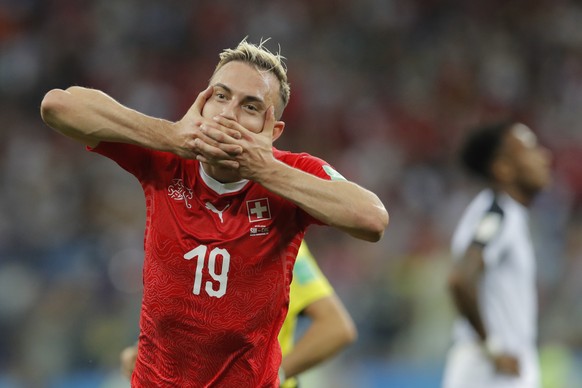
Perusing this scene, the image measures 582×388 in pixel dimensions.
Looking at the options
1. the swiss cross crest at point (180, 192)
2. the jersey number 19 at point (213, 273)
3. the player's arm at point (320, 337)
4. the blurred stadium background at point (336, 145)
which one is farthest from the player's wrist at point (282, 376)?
the blurred stadium background at point (336, 145)

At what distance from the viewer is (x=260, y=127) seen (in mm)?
3658

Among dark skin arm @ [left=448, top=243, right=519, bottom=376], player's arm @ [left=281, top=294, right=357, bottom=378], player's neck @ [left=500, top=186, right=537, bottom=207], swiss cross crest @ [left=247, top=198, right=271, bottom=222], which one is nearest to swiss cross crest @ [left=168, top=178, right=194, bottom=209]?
swiss cross crest @ [left=247, top=198, right=271, bottom=222]

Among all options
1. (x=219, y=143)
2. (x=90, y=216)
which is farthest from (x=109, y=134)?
(x=90, y=216)

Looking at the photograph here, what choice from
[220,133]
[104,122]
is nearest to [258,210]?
[220,133]

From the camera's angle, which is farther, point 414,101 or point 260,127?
point 414,101

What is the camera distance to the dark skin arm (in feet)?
20.7

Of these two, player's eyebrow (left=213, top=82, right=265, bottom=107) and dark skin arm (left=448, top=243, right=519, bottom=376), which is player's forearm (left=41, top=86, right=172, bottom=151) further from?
dark skin arm (left=448, top=243, right=519, bottom=376)

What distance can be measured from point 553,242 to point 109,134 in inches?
351

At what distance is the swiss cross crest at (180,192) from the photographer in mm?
3719

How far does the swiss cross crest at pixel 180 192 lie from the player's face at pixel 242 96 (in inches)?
11.6

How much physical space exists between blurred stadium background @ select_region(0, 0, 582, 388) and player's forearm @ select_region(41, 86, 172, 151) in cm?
611

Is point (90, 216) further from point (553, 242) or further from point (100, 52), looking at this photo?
point (553, 242)

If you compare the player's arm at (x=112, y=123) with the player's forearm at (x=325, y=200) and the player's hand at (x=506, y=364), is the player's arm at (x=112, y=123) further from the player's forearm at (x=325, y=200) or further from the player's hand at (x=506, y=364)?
the player's hand at (x=506, y=364)

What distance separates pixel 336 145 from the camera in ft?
43.7
